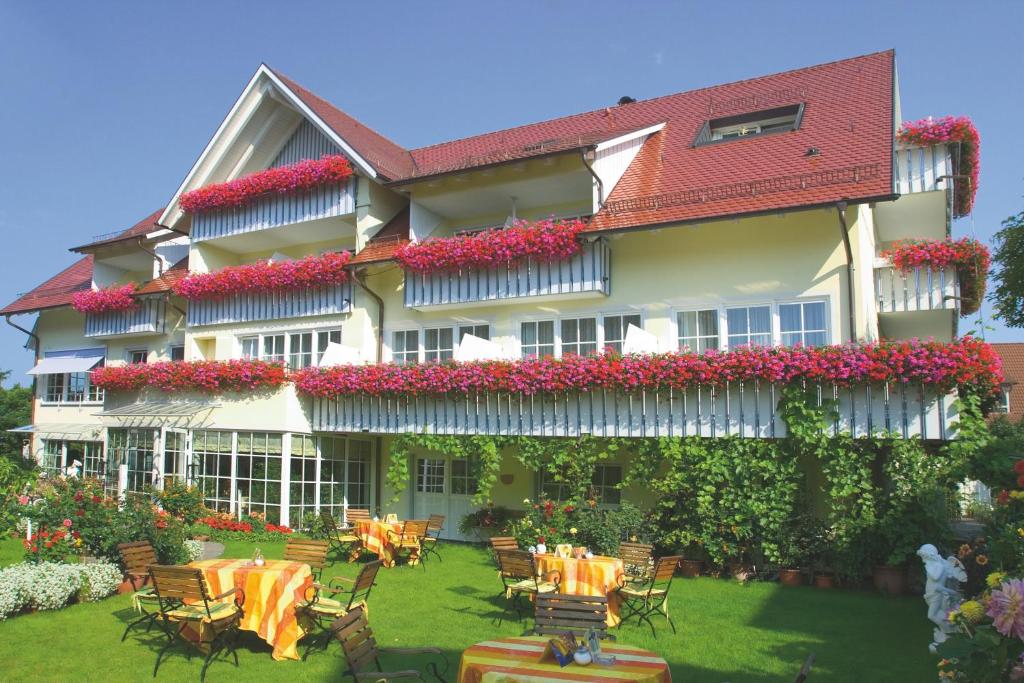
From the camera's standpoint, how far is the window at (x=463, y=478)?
1788 centimetres

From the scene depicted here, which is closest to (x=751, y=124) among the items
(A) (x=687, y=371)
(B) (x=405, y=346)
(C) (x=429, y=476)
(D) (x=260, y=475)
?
(A) (x=687, y=371)

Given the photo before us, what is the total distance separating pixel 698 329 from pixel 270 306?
11.1 meters

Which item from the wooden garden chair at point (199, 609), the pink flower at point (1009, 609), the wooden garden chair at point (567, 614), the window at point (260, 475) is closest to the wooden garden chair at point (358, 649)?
the wooden garden chair at point (567, 614)

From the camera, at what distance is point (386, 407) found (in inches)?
661

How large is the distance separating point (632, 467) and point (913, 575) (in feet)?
15.5

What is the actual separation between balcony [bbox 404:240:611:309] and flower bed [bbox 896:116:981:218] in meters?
6.07

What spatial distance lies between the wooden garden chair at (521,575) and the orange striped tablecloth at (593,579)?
6.5 inches

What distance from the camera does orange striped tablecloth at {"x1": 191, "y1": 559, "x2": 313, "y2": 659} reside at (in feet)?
27.2

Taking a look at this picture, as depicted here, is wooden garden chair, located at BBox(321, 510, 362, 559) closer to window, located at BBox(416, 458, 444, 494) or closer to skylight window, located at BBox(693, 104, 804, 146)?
window, located at BBox(416, 458, 444, 494)

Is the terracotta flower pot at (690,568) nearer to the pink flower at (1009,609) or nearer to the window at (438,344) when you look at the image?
the window at (438,344)

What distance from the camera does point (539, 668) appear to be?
5.44 meters

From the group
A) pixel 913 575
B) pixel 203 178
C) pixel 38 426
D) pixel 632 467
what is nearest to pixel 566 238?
pixel 632 467

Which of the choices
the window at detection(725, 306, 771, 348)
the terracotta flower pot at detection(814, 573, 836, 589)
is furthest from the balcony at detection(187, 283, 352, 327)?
the terracotta flower pot at detection(814, 573, 836, 589)

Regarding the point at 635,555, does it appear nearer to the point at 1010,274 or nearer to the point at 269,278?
the point at 269,278
